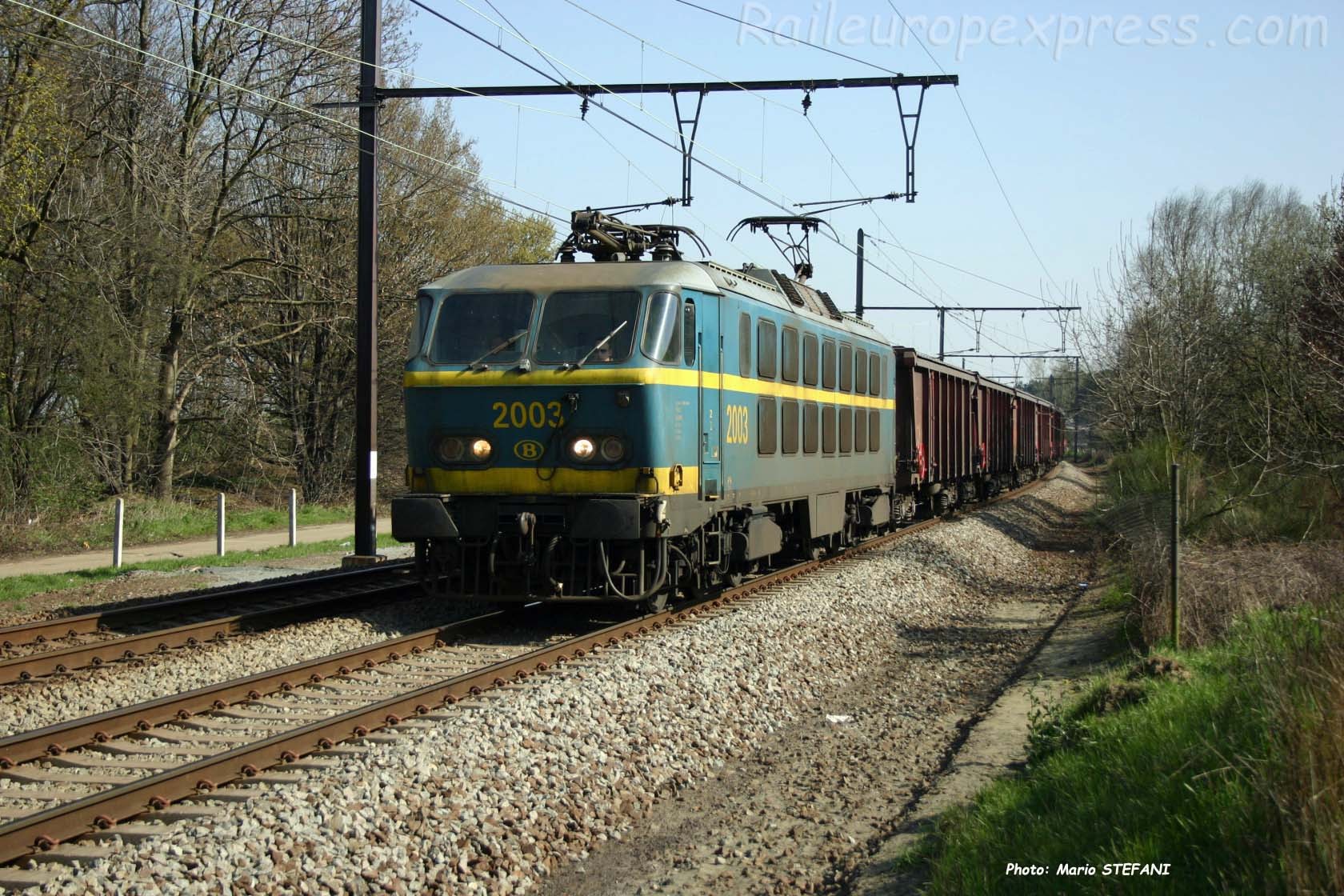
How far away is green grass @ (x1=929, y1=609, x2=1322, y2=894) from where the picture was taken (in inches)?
169

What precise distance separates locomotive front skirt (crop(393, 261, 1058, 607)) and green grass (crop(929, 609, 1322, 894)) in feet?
15.0

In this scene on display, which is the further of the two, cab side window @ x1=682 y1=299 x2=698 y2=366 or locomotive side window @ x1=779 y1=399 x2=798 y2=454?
locomotive side window @ x1=779 y1=399 x2=798 y2=454

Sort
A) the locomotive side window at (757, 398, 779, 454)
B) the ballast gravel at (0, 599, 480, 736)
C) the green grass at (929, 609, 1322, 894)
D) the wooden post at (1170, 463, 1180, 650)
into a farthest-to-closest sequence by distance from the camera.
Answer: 1. the locomotive side window at (757, 398, 779, 454)
2. the wooden post at (1170, 463, 1180, 650)
3. the ballast gravel at (0, 599, 480, 736)
4. the green grass at (929, 609, 1322, 894)

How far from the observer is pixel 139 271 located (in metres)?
23.0

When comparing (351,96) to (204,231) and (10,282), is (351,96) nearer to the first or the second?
(204,231)

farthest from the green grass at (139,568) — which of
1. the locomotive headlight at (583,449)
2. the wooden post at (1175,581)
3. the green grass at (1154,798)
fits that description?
the green grass at (1154,798)

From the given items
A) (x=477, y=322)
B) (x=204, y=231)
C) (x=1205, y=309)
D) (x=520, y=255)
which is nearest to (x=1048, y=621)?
(x=477, y=322)

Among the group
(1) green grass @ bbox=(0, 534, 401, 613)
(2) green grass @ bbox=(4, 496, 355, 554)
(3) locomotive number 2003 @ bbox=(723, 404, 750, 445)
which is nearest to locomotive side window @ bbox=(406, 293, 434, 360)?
(3) locomotive number 2003 @ bbox=(723, 404, 750, 445)

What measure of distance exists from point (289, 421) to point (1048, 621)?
21563 millimetres

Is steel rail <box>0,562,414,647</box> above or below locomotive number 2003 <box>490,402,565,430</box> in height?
below

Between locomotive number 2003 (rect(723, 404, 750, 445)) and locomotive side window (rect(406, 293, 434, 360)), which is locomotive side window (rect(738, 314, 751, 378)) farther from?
locomotive side window (rect(406, 293, 434, 360))

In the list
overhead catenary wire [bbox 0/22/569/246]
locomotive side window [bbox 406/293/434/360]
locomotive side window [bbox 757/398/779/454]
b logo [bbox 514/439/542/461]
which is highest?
overhead catenary wire [bbox 0/22/569/246]

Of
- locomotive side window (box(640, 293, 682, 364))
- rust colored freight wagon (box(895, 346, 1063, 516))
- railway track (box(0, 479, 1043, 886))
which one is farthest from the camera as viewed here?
rust colored freight wagon (box(895, 346, 1063, 516))

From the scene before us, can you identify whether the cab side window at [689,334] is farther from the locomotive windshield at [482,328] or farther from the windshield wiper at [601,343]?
the locomotive windshield at [482,328]
